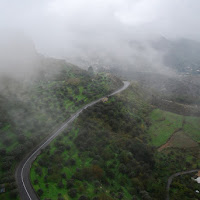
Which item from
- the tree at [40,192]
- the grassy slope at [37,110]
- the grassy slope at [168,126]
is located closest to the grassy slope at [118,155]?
the grassy slope at [168,126]

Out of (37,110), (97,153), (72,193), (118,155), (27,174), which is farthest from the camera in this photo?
(37,110)

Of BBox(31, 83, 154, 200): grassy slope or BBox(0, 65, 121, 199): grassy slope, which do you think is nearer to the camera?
BBox(31, 83, 154, 200): grassy slope

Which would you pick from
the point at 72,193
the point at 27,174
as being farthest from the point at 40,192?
the point at 27,174

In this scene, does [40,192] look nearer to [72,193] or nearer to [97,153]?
[72,193]

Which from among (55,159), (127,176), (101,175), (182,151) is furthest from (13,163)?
(182,151)

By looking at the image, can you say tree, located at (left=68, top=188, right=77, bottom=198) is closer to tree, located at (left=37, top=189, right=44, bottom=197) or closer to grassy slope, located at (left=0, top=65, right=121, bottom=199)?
tree, located at (left=37, top=189, right=44, bottom=197)

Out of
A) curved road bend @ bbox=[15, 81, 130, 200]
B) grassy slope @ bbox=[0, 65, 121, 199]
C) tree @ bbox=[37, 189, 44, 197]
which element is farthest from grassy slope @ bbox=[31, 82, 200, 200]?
grassy slope @ bbox=[0, 65, 121, 199]

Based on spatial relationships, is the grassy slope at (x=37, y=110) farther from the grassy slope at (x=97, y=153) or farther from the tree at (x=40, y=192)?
the grassy slope at (x=97, y=153)

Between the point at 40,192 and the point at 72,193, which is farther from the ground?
the point at 40,192

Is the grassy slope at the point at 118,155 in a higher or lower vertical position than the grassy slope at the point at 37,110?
lower
